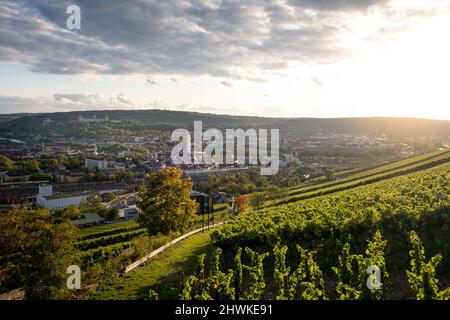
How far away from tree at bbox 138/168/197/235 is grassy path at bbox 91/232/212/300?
3.00 meters

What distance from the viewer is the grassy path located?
14164mm

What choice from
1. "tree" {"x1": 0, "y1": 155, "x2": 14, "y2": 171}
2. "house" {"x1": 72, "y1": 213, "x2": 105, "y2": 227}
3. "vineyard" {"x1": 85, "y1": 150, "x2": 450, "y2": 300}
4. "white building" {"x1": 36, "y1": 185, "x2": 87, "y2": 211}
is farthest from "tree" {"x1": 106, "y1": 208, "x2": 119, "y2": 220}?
"tree" {"x1": 0, "y1": 155, "x2": 14, "y2": 171}

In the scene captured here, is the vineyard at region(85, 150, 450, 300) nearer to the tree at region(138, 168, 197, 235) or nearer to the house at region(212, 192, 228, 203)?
the tree at region(138, 168, 197, 235)

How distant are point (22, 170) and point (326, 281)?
101 meters

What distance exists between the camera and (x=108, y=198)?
6938 cm

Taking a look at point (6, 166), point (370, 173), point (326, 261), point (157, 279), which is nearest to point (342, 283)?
point (326, 261)

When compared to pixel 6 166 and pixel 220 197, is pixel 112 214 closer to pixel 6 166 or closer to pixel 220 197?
pixel 220 197

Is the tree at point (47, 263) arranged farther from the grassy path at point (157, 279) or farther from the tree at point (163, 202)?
the tree at point (163, 202)

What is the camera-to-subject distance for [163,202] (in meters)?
24.2

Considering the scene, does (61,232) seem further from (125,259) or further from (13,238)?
(13,238)

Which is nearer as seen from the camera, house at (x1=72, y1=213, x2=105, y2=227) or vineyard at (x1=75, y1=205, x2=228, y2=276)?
vineyard at (x1=75, y1=205, x2=228, y2=276)

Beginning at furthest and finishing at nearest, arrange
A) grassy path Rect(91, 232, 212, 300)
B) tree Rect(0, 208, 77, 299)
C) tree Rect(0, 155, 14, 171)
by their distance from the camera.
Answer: tree Rect(0, 155, 14, 171) → tree Rect(0, 208, 77, 299) → grassy path Rect(91, 232, 212, 300)
